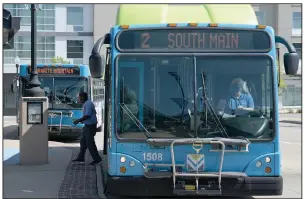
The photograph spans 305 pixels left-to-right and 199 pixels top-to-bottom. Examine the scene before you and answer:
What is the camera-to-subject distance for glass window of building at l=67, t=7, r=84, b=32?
45.0 meters

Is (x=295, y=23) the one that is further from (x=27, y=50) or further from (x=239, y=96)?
(x=239, y=96)

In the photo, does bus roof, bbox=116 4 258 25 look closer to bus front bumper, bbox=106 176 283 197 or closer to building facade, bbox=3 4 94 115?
bus front bumper, bbox=106 176 283 197

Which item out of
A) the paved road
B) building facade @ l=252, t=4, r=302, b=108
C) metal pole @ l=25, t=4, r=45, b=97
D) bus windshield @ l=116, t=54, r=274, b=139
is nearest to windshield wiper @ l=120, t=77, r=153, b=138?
bus windshield @ l=116, t=54, r=274, b=139

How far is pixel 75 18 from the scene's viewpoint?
45312mm

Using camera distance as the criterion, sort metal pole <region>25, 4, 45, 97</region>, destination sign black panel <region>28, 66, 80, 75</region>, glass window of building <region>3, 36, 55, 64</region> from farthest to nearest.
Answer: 1. glass window of building <region>3, 36, 55, 64</region>
2. destination sign black panel <region>28, 66, 80, 75</region>
3. metal pole <region>25, 4, 45, 97</region>

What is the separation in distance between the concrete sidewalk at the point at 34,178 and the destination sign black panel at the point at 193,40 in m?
2.89

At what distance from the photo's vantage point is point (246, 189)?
6488 millimetres

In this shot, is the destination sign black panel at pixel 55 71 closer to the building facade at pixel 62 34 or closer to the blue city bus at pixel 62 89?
the blue city bus at pixel 62 89

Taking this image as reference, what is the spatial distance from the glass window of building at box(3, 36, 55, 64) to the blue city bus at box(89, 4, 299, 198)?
127 feet

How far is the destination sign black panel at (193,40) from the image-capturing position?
6.69 m

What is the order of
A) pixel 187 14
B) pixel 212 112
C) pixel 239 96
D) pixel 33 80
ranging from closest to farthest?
pixel 212 112
pixel 239 96
pixel 187 14
pixel 33 80

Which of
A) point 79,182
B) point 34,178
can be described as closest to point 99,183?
point 79,182

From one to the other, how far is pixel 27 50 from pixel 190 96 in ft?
131

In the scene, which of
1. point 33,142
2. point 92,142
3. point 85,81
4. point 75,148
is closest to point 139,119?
point 92,142
